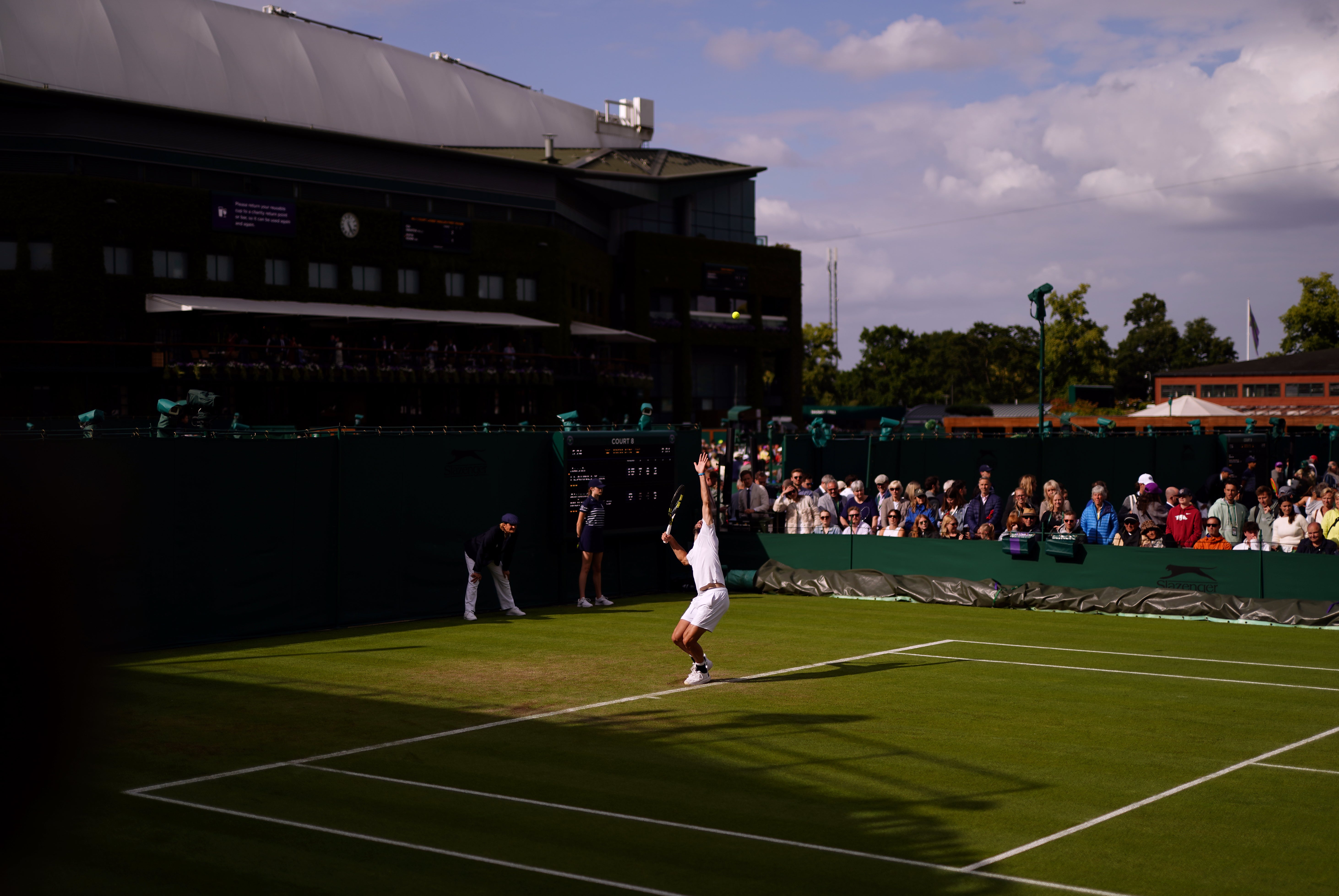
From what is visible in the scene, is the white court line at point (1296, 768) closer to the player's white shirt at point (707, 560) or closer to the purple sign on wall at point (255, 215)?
the player's white shirt at point (707, 560)

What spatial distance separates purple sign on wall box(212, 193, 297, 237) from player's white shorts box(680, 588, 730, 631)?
43.5 metres

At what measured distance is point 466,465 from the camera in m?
21.1

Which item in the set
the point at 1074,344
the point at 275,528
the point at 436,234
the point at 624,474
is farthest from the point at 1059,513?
the point at 1074,344

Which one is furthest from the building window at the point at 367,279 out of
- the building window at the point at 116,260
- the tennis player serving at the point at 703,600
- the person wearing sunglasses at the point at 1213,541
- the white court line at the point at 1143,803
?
the white court line at the point at 1143,803

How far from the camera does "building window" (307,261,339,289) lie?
54500 millimetres

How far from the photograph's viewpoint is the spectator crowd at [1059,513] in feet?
68.3

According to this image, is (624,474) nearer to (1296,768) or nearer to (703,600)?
(703,600)

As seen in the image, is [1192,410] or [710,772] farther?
[1192,410]

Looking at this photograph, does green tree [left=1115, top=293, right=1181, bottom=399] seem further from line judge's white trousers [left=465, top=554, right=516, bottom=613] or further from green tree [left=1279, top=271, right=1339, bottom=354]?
line judge's white trousers [left=465, top=554, right=516, bottom=613]

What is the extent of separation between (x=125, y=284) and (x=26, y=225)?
13.5 feet

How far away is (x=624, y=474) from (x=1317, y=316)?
82.1m

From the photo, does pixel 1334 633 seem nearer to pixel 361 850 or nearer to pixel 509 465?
pixel 509 465

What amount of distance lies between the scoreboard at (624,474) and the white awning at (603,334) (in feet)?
137

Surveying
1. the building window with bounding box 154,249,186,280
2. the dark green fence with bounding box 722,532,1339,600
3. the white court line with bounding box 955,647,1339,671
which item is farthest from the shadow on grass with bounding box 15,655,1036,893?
the building window with bounding box 154,249,186,280
